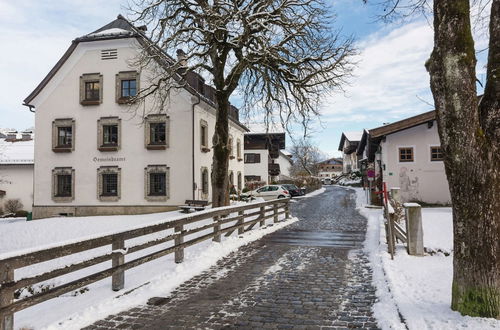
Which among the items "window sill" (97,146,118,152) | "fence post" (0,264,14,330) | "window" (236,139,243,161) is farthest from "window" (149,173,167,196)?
"fence post" (0,264,14,330)

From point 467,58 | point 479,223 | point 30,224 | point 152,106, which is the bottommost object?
point 30,224

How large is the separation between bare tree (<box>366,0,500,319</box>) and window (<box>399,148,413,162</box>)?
19408mm

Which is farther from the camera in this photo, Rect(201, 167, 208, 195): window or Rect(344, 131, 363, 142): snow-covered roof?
Rect(344, 131, 363, 142): snow-covered roof

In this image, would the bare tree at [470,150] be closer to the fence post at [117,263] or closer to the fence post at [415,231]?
the fence post at [415,231]

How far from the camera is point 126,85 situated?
23.5 metres

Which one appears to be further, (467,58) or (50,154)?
(50,154)

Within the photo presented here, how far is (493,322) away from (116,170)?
22.1 meters

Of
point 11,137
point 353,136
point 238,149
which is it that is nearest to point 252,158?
point 238,149

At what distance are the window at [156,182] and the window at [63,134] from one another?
539 cm

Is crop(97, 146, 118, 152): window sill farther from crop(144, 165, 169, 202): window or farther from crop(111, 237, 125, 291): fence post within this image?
crop(111, 237, 125, 291): fence post

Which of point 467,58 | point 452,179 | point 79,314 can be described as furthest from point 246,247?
point 467,58

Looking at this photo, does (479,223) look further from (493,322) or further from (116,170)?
(116,170)

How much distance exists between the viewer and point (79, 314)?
16.5 feet

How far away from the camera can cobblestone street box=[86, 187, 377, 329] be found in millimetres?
4863
